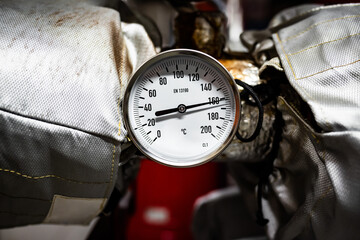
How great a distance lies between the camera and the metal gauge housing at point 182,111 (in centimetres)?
65

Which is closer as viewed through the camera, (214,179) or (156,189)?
(156,189)

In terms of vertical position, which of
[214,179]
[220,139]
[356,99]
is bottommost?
[214,179]

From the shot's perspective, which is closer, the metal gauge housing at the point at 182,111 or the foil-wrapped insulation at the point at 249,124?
the metal gauge housing at the point at 182,111

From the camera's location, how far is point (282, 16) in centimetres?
92

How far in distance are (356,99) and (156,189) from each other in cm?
98

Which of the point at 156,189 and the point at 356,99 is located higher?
the point at 356,99

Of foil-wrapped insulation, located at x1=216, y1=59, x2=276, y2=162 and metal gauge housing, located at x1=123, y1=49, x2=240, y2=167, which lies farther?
foil-wrapped insulation, located at x1=216, y1=59, x2=276, y2=162

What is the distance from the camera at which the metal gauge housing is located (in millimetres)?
649

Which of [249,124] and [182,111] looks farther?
[249,124]

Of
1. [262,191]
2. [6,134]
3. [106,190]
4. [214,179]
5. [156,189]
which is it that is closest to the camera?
[6,134]

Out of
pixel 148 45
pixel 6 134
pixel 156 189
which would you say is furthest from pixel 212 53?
pixel 156 189

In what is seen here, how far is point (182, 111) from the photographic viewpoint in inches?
25.9

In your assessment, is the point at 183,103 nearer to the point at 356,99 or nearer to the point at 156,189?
the point at 356,99

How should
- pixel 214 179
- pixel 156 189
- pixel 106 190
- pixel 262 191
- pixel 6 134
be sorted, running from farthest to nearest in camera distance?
pixel 214 179 < pixel 156 189 < pixel 262 191 < pixel 106 190 < pixel 6 134
